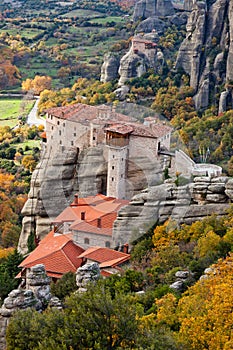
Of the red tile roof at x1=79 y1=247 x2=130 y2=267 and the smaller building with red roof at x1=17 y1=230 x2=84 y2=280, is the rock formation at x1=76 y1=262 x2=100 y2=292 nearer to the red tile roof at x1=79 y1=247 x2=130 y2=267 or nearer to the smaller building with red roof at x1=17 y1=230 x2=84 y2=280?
the red tile roof at x1=79 y1=247 x2=130 y2=267

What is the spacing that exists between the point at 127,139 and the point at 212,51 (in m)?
27.3

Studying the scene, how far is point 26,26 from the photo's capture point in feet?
376

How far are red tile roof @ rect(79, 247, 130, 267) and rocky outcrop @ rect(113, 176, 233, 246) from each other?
3.79ft

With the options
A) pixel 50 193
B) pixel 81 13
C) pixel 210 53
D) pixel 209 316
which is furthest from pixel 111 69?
pixel 81 13

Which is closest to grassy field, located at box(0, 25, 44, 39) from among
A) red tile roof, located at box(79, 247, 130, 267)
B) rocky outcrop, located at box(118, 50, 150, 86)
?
rocky outcrop, located at box(118, 50, 150, 86)

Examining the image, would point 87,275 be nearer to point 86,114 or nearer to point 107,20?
point 86,114

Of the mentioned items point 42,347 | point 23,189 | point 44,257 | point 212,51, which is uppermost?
point 212,51

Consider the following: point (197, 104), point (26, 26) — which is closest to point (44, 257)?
point (197, 104)

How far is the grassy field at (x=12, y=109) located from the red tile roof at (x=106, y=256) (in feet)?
145

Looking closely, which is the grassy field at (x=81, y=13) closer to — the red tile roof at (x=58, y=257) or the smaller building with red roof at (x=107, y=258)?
the red tile roof at (x=58, y=257)

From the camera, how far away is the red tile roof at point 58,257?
85.5 feet

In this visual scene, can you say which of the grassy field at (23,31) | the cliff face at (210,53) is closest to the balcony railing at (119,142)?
the cliff face at (210,53)

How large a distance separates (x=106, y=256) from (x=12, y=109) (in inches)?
2071

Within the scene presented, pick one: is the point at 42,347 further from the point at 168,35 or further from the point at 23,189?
the point at 168,35
